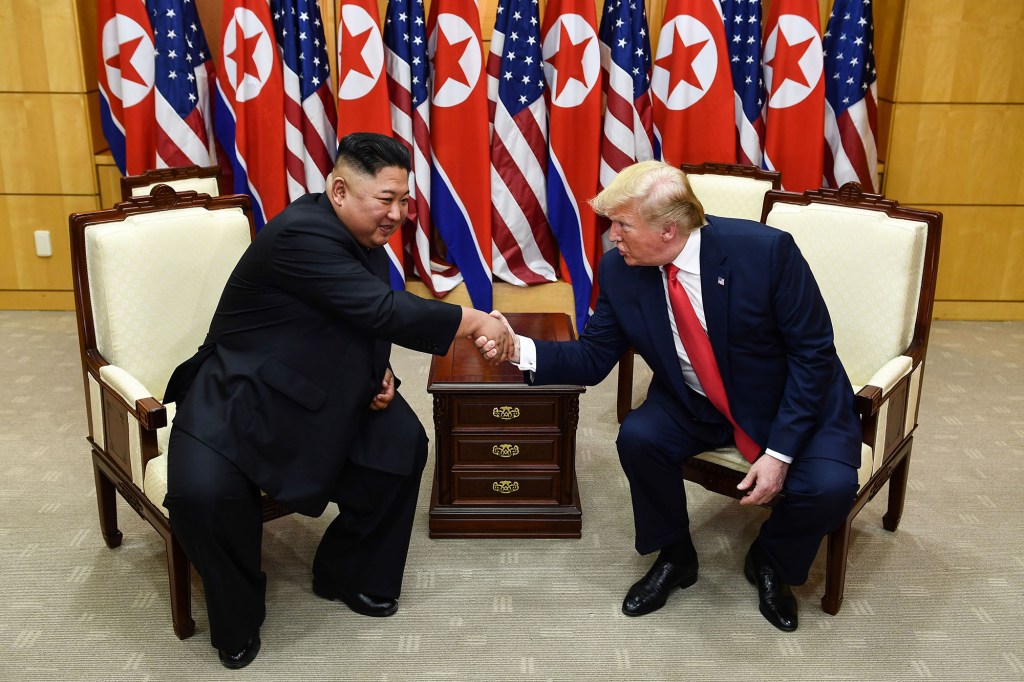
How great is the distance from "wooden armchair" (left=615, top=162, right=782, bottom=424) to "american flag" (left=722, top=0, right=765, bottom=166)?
965 mm

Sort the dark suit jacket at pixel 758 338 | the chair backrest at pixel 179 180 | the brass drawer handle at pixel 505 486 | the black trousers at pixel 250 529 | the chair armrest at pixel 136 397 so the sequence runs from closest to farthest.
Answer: the black trousers at pixel 250 529
the chair armrest at pixel 136 397
the dark suit jacket at pixel 758 338
the brass drawer handle at pixel 505 486
the chair backrest at pixel 179 180

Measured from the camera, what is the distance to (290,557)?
3.43m

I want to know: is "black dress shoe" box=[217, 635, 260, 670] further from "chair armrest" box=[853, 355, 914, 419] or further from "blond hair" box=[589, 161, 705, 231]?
"chair armrest" box=[853, 355, 914, 419]

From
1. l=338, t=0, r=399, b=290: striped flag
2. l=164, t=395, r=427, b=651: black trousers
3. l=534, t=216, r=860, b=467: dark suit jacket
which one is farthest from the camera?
l=338, t=0, r=399, b=290: striped flag

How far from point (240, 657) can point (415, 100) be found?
3334 millimetres

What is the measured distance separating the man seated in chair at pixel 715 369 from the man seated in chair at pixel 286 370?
1.51 ft

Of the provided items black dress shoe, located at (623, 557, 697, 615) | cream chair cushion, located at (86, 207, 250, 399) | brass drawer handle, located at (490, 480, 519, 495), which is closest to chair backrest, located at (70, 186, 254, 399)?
cream chair cushion, located at (86, 207, 250, 399)

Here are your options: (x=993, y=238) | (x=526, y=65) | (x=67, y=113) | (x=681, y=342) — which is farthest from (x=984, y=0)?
(x=67, y=113)

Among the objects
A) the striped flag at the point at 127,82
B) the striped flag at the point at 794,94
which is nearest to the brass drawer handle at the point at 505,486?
the striped flag at the point at 794,94

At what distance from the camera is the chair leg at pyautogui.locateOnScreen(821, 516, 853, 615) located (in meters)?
3.06

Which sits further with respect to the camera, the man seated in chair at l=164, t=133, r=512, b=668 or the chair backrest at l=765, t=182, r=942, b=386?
the chair backrest at l=765, t=182, r=942, b=386

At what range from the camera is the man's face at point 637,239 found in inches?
114

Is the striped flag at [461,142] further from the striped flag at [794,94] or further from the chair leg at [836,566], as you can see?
the chair leg at [836,566]

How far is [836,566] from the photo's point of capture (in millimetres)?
3072
